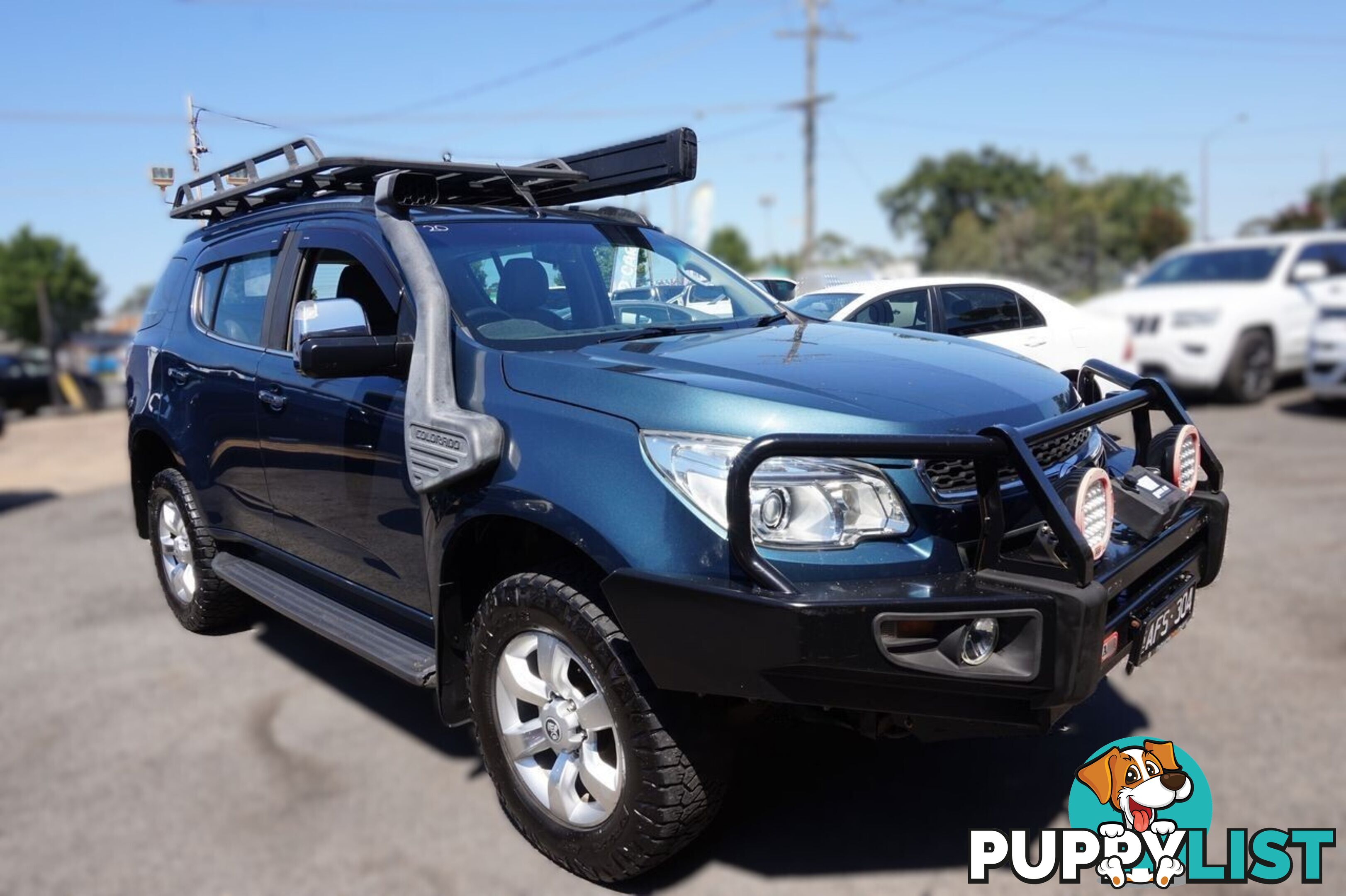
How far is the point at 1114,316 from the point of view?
382 centimetres

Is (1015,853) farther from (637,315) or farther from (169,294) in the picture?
(169,294)

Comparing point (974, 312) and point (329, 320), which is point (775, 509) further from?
point (329, 320)

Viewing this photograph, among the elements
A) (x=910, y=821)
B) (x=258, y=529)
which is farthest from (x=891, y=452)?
(x=258, y=529)

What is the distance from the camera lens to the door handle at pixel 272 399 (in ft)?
11.1

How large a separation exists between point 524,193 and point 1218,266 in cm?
994

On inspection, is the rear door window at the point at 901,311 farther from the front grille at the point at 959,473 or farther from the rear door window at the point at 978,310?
the front grille at the point at 959,473

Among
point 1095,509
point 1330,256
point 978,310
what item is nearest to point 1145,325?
point 978,310

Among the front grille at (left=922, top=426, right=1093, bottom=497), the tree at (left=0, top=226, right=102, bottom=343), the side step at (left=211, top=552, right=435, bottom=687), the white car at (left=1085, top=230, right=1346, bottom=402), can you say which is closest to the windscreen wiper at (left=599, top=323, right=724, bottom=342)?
the front grille at (left=922, top=426, right=1093, bottom=497)

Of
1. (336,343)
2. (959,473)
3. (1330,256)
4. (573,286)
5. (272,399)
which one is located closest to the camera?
(959,473)

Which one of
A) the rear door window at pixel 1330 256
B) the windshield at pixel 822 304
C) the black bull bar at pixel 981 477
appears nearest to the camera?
the black bull bar at pixel 981 477

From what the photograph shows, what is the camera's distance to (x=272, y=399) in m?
3.42

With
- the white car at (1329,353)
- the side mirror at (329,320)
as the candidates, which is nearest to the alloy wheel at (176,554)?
the side mirror at (329,320)

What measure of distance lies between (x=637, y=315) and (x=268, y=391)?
1.33 metres

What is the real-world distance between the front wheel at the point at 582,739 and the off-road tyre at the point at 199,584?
149 cm
